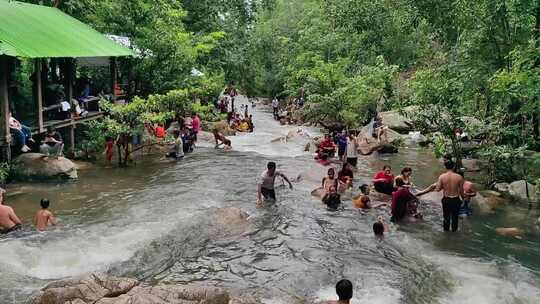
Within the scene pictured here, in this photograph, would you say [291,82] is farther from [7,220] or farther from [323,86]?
[7,220]

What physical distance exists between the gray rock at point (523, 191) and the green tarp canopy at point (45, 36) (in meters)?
13.7

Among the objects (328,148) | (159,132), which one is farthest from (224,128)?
(328,148)

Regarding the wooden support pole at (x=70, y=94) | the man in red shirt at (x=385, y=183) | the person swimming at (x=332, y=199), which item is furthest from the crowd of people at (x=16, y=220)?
the man in red shirt at (x=385, y=183)

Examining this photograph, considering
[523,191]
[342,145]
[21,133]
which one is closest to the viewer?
[523,191]

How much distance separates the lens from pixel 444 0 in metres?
20.6

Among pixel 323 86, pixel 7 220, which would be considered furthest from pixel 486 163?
pixel 7 220

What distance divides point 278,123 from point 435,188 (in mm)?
26988

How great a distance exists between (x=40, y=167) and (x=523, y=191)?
46.5 ft

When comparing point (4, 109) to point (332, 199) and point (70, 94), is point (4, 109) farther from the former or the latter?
point (332, 199)

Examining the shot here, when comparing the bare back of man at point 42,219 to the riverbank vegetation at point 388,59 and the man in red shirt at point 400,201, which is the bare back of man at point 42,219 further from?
the man in red shirt at point 400,201

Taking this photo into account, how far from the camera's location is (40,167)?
16547mm

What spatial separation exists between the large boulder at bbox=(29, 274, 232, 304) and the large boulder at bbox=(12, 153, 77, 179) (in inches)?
350

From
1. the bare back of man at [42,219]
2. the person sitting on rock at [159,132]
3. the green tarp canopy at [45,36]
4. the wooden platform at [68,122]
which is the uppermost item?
the green tarp canopy at [45,36]

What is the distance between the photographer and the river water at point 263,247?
1016 cm
